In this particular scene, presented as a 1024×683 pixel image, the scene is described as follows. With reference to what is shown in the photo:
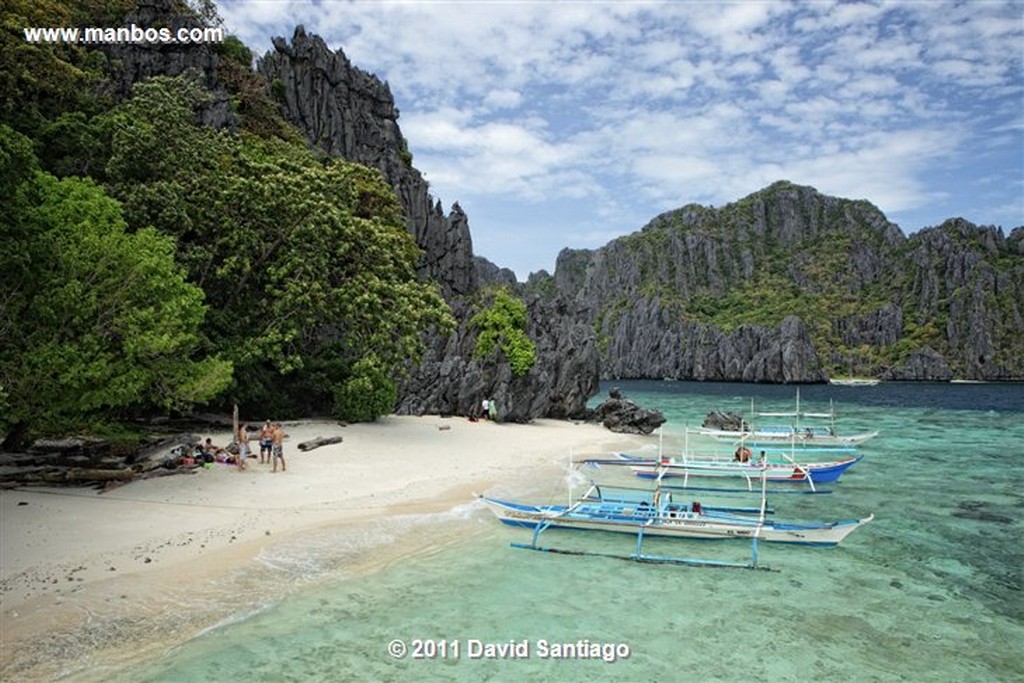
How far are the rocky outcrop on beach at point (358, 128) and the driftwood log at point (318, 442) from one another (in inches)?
2103

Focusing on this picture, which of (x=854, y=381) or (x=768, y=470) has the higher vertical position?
(x=854, y=381)

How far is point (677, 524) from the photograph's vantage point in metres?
20.7

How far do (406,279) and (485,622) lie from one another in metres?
30.0

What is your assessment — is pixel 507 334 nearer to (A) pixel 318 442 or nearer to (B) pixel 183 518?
(A) pixel 318 442

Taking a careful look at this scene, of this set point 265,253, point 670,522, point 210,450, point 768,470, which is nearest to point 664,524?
point 670,522

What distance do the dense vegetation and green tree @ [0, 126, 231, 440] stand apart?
0.08 m

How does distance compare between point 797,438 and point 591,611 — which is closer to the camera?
point 591,611

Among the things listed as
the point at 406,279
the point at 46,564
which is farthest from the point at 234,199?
the point at 46,564

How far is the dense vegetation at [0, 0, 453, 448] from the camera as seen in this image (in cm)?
2088

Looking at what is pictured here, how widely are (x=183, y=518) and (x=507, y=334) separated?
36.6 metres

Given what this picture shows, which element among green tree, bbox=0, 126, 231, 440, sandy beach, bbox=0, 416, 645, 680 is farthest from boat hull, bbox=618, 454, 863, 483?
green tree, bbox=0, 126, 231, 440

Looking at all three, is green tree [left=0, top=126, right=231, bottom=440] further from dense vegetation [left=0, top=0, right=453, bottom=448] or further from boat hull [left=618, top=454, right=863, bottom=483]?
boat hull [left=618, top=454, right=863, bottom=483]

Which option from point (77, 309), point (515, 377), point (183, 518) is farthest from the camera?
point (515, 377)

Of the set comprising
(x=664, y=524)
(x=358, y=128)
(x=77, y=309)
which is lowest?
(x=664, y=524)
